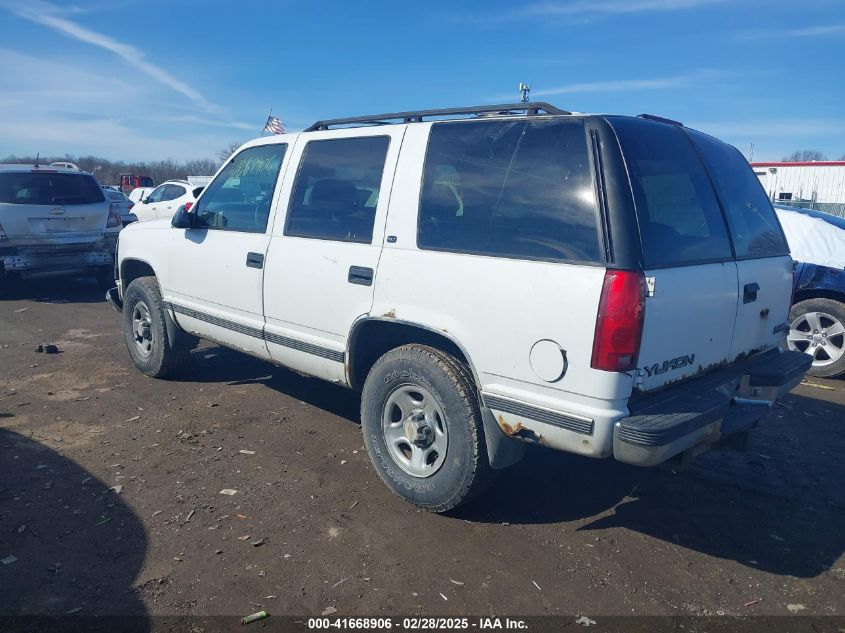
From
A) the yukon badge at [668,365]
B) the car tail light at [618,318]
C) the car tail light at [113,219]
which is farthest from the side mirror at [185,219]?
the car tail light at [113,219]

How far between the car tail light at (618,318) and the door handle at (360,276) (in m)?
1.49

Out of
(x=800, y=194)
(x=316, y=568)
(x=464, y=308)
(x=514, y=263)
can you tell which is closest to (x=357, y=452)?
(x=316, y=568)

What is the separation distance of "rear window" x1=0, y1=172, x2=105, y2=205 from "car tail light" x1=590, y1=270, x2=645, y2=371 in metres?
9.56

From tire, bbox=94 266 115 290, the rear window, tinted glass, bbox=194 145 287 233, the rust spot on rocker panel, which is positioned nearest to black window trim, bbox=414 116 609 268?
the rust spot on rocker panel

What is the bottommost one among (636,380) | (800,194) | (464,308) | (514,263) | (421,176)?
(636,380)

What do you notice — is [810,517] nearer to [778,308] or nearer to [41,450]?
[778,308]

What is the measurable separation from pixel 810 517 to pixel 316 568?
2861mm

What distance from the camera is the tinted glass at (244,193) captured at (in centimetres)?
486

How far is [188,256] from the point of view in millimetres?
5383

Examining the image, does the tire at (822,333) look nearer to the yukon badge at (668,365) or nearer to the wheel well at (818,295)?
the wheel well at (818,295)

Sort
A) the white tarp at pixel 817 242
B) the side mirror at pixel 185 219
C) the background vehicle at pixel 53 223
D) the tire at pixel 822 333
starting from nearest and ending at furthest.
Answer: the side mirror at pixel 185 219, the tire at pixel 822 333, the white tarp at pixel 817 242, the background vehicle at pixel 53 223

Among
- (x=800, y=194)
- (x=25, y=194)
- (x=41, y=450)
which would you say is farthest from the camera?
(x=800, y=194)

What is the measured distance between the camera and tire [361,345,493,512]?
3496mm

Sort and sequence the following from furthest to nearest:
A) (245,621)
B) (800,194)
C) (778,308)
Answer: (800,194), (778,308), (245,621)
